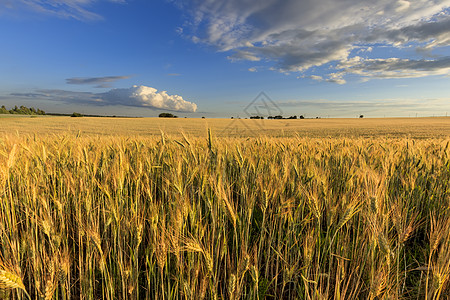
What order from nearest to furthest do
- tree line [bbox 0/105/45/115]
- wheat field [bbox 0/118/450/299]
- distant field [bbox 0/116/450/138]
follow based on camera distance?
wheat field [bbox 0/118/450/299]
distant field [bbox 0/116/450/138]
tree line [bbox 0/105/45/115]

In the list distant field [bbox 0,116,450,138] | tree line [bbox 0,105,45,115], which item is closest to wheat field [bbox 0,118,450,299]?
distant field [bbox 0,116,450,138]

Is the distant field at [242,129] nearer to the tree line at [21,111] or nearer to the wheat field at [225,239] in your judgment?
the wheat field at [225,239]

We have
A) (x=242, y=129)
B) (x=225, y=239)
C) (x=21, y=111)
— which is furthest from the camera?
(x=21, y=111)

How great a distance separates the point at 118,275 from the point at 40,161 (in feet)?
5.88

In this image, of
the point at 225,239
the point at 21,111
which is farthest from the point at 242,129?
the point at 21,111

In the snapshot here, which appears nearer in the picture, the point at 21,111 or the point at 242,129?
the point at 242,129

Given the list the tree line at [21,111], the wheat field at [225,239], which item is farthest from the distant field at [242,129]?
the tree line at [21,111]

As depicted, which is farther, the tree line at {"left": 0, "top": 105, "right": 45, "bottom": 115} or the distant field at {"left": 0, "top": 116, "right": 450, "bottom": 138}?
the tree line at {"left": 0, "top": 105, "right": 45, "bottom": 115}

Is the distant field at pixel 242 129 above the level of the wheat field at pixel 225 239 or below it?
above

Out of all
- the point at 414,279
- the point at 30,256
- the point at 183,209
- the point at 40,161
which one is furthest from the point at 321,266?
the point at 40,161

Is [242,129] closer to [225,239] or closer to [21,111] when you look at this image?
[225,239]

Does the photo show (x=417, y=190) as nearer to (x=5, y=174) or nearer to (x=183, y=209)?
(x=183, y=209)

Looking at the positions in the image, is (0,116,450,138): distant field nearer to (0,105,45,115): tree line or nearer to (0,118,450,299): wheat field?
(0,118,450,299): wheat field

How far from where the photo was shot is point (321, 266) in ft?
5.53
